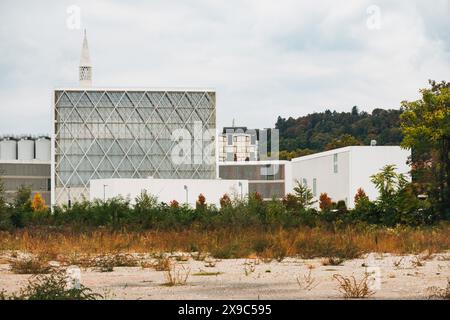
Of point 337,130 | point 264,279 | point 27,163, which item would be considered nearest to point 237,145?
point 27,163

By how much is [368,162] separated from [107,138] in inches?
2354

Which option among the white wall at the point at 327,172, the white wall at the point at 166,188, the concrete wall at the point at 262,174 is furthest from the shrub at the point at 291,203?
the concrete wall at the point at 262,174

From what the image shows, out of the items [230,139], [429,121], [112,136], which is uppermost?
[230,139]

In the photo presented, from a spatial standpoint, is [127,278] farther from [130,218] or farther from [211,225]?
[130,218]

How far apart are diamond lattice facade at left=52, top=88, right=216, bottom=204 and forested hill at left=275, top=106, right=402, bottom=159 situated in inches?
839

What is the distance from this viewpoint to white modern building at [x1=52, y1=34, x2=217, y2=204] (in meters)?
130

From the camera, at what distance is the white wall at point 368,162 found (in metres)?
79.4

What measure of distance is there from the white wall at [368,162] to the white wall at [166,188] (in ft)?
55.4

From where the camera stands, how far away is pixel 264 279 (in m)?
14.4

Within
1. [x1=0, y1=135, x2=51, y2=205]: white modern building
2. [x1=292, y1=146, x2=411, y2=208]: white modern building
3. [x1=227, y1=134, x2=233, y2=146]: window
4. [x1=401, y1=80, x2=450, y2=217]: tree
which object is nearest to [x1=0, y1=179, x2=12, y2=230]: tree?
[x1=401, y1=80, x2=450, y2=217]: tree

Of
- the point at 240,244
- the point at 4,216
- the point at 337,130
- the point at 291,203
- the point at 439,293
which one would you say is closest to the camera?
the point at 439,293

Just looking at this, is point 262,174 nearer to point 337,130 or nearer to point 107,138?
point 107,138

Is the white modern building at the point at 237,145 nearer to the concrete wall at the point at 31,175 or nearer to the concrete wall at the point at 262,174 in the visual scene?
the concrete wall at the point at 262,174
